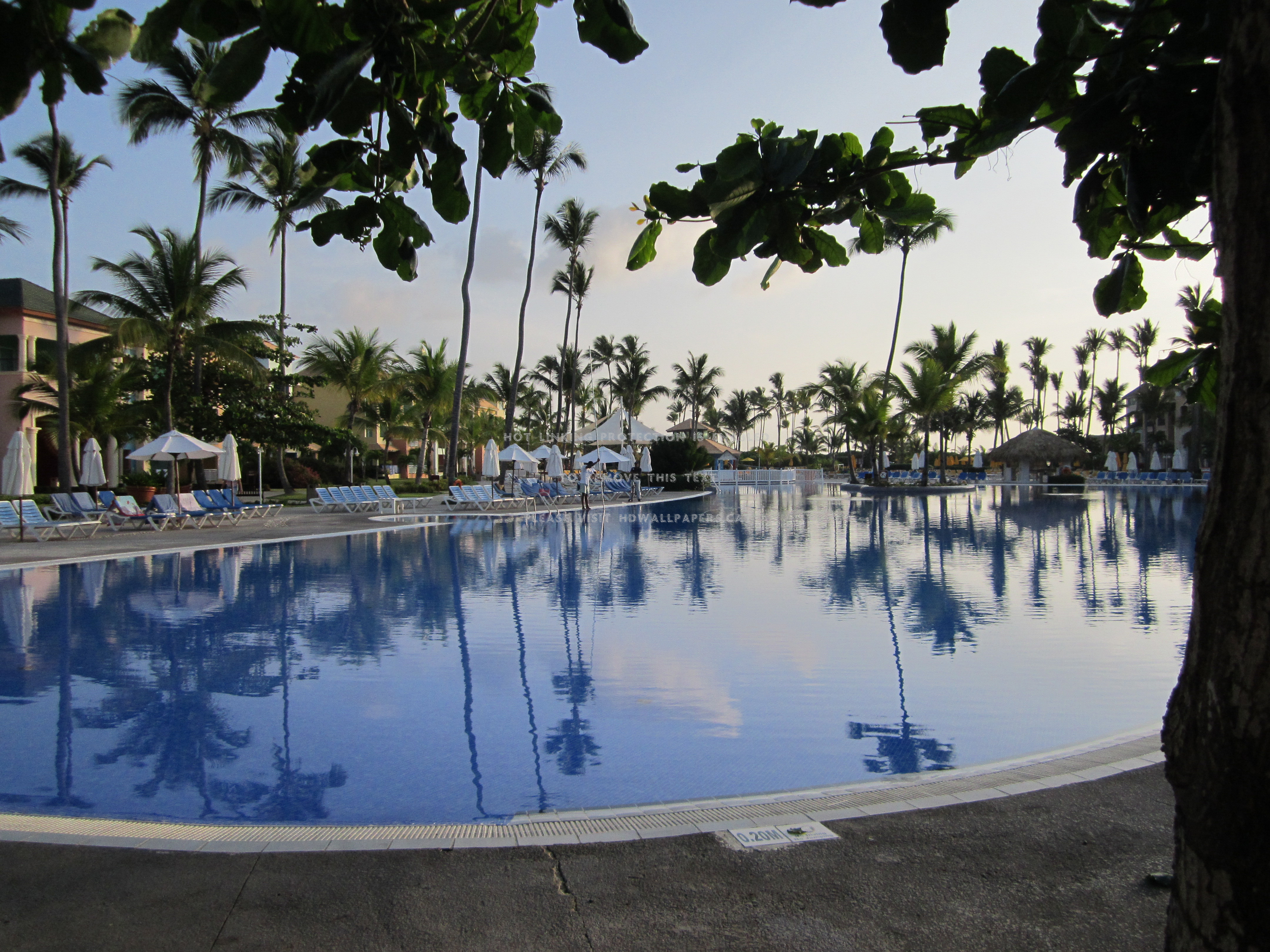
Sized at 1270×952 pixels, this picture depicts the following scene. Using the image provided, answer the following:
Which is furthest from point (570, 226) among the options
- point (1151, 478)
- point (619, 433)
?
Result: point (1151, 478)

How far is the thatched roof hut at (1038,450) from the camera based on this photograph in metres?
46.0

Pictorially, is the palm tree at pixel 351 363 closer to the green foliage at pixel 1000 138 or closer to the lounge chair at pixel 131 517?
the lounge chair at pixel 131 517

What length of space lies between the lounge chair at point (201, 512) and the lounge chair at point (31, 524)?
2.26 m

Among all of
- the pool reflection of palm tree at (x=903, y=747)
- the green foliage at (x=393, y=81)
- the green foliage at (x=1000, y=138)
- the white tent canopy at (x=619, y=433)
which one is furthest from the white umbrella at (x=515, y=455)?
the green foliage at (x=1000, y=138)

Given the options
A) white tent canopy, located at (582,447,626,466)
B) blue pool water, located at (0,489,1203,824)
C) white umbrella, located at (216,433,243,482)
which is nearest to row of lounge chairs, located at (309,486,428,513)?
white umbrella, located at (216,433,243,482)

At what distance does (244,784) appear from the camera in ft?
14.8

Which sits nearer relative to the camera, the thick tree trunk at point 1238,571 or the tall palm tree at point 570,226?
the thick tree trunk at point 1238,571

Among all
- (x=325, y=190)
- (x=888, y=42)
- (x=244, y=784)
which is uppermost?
(x=888, y=42)

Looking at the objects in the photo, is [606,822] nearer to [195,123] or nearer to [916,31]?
[916,31]

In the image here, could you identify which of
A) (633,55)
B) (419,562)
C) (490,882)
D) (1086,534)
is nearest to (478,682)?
(490,882)

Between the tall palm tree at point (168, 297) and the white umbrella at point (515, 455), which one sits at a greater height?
the tall palm tree at point (168, 297)

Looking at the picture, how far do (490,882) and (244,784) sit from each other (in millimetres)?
2236

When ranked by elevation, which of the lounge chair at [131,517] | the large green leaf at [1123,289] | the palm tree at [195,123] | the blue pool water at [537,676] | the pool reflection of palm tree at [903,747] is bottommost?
the pool reflection of palm tree at [903,747]

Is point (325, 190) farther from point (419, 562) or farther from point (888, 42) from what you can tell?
point (419, 562)
